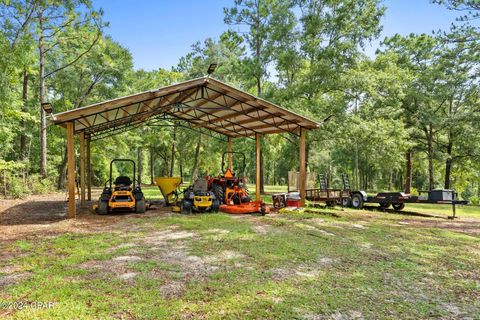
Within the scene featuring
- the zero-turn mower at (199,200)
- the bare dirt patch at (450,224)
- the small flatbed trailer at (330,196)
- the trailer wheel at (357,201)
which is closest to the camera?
the bare dirt patch at (450,224)

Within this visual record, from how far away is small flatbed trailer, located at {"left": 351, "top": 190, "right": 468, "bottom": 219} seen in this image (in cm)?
941

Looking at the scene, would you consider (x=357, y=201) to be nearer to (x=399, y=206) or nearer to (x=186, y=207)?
(x=399, y=206)

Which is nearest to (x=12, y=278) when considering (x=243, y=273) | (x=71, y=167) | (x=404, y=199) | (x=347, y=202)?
(x=243, y=273)

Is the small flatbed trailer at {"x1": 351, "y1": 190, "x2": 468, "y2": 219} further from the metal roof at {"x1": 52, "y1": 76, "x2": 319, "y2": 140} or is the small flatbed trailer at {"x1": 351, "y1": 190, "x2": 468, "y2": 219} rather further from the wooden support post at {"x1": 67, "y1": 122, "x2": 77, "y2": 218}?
the wooden support post at {"x1": 67, "y1": 122, "x2": 77, "y2": 218}

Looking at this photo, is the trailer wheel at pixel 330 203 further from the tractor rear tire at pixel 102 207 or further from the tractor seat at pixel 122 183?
the tractor rear tire at pixel 102 207

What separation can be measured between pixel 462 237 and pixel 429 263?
2921 millimetres

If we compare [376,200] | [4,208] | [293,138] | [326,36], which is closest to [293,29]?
[326,36]

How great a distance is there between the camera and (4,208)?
32.8 feet

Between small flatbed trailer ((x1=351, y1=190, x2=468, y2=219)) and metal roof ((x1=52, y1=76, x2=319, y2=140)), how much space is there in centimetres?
361

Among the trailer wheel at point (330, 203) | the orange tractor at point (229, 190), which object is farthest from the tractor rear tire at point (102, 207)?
the trailer wheel at point (330, 203)

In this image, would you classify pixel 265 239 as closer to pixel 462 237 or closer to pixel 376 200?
pixel 462 237

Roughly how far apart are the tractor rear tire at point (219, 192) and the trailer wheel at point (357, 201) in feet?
17.7

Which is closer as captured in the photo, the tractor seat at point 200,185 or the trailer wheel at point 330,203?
the tractor seat at point 200,185

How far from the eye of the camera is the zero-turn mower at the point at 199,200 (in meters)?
9.51
